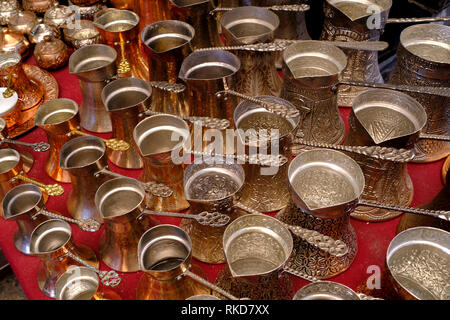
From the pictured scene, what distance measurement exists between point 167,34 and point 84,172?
583 millimetres

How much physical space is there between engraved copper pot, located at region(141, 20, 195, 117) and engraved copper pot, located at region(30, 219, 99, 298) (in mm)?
488

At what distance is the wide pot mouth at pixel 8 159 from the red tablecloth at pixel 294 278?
97 mm

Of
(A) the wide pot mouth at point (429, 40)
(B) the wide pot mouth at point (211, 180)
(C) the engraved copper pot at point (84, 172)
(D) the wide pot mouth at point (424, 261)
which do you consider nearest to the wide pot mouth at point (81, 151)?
(C) the engraved copper pot at point (84, 172)

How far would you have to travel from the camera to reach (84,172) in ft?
3.46

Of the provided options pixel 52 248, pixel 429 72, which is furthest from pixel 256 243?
pixel 429 72

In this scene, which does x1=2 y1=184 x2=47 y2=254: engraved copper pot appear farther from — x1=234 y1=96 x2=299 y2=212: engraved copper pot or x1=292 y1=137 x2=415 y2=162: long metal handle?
x1=292 y1=137 x2=415 y2=162: long metal handle

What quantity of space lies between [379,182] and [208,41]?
2.42 feet

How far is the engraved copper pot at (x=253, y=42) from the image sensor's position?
1282 millimetres

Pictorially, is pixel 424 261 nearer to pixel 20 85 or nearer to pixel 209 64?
pixel 209 64

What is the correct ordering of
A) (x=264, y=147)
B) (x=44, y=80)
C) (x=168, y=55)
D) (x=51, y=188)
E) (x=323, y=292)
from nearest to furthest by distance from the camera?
(x=323, y=292) → (x=264, y=147) → (x=51, y=188) → (x=168, y=55) → (x=44, y=80)

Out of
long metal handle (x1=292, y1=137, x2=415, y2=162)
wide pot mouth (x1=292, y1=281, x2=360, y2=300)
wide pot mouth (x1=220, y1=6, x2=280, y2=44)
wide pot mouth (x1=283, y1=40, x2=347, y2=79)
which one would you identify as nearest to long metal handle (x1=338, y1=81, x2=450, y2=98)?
wide pot mouth (x1=283, y1=40, x2=347, y2=79)

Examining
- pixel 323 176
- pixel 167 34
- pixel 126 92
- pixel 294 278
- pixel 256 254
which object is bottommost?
pixel 294 278

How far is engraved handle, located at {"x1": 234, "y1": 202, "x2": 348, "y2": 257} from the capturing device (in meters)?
0.91

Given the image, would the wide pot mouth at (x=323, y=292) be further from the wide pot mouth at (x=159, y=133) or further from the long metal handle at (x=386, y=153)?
the wide pot mouth at (x=159, y=133)
